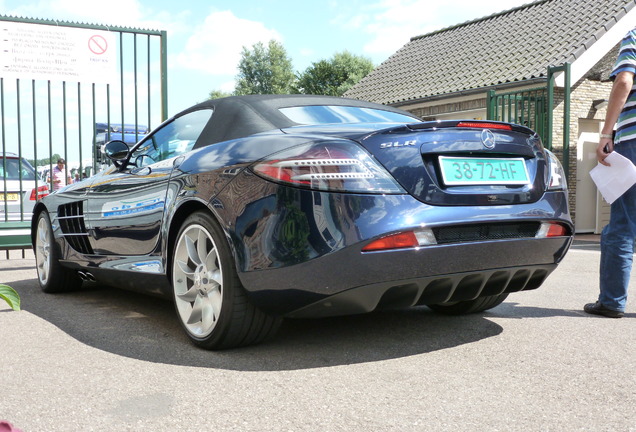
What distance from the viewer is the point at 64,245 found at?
5.23 meters

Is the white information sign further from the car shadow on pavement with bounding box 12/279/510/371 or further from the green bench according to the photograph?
the car shadow on pavement with bounding box 12/279/510/371

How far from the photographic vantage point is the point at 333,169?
9.45 ft

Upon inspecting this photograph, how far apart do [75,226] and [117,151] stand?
26.7 inches

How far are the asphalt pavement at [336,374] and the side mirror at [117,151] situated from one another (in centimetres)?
108

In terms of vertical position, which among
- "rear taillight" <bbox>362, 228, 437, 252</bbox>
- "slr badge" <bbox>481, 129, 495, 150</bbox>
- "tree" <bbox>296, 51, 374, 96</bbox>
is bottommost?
"rear taillight" <bbox>362, 228, 437, 252</bbox>

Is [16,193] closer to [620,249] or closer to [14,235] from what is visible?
[14,235]

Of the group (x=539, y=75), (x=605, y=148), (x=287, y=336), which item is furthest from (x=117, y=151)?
(x=539, y=75)

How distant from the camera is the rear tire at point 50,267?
214 inches

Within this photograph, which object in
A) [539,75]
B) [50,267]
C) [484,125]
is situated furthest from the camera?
[539,75]

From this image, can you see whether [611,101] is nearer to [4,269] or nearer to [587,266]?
[587,266]

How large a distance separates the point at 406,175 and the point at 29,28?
6.19 m

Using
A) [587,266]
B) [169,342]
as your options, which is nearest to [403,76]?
[587,266]

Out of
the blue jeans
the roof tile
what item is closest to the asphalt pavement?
the blue jeans

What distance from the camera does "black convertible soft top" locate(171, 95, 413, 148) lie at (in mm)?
3516
